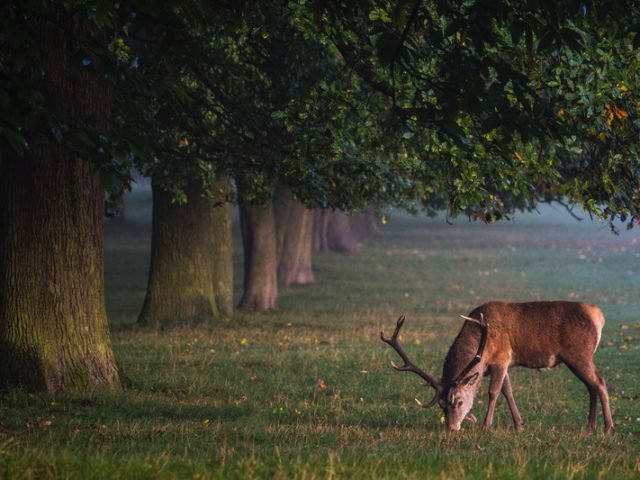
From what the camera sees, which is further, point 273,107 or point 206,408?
point 273,107

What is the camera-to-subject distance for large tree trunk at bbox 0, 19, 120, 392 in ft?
47.4

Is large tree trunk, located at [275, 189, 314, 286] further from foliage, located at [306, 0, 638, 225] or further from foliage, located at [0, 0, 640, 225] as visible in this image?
foliage, located at [306, 0, 638, 225]


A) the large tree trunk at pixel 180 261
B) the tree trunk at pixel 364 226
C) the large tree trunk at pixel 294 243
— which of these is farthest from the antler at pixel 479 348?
the tree trunk at pixel 364 226

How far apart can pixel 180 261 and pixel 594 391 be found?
12869mm

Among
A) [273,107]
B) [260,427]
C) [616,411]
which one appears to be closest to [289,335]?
[273,107]

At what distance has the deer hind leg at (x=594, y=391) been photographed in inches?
573

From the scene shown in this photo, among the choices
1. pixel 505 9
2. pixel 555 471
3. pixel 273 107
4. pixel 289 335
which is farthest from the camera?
pixel 289 335

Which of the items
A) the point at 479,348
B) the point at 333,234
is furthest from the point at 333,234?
the point at 479,348

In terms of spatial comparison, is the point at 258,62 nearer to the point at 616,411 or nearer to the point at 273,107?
the point at 273,107

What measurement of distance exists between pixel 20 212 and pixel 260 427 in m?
4.01

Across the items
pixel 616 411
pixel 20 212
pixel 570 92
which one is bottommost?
pixel 616 411

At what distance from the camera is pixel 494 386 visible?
14586 millimetres

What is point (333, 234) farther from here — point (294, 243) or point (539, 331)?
point (539, 331)

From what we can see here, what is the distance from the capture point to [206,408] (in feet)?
47.1
